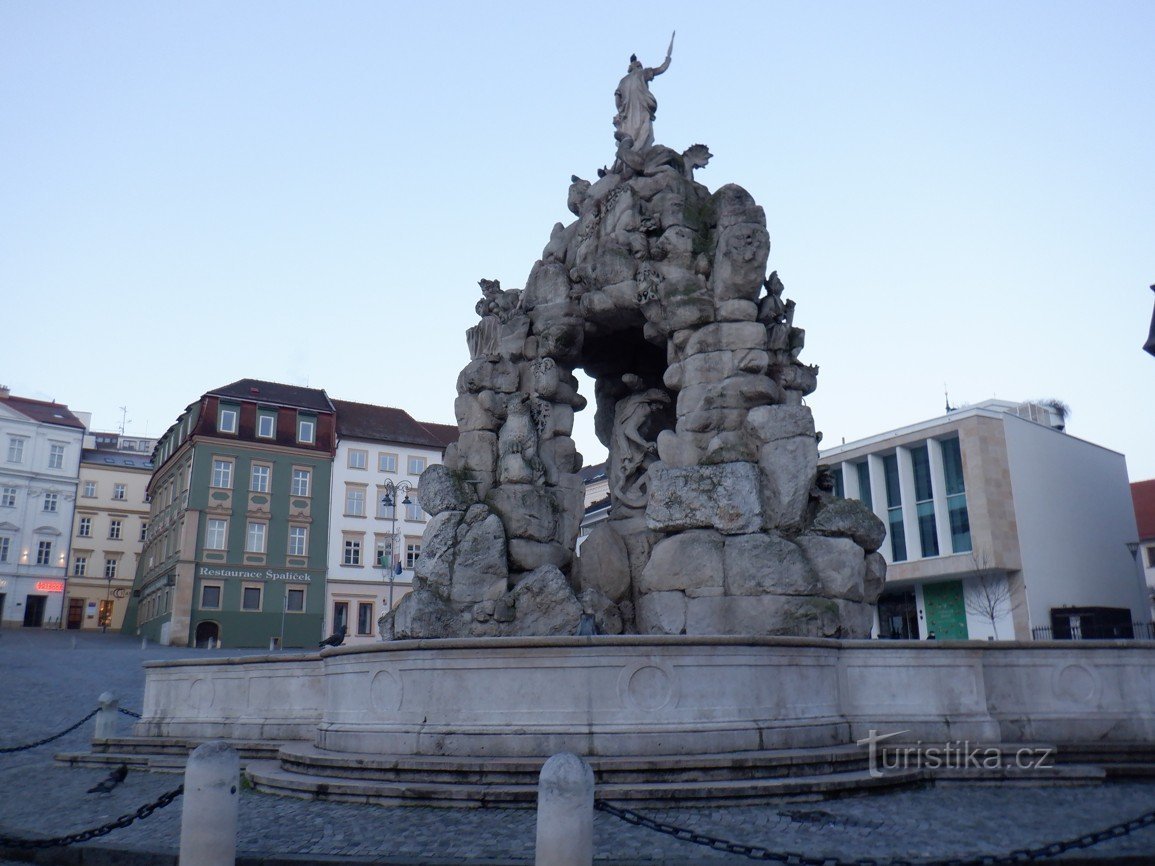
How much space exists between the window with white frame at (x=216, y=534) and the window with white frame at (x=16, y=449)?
20.0 m

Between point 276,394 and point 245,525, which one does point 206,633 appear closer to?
point 245,525

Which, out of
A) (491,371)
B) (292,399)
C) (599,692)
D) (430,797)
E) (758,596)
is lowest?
(430,797)

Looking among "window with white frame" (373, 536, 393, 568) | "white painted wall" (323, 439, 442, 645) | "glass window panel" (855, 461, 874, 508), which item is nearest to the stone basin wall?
"glass window panel" (855, 461, 874, 508)

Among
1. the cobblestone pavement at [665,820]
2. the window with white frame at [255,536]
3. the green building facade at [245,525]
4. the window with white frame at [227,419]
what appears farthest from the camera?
the window with white frame at [227,419]

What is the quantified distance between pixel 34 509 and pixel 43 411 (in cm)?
647

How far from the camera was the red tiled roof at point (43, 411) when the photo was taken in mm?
62844

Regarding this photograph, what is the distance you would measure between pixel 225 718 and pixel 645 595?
14.8 feet

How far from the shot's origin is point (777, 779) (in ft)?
23.1

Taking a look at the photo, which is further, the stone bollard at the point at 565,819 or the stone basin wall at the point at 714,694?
the stone basin wall at the point at 714,694

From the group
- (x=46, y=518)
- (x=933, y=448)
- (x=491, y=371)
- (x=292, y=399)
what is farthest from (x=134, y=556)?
(x=491, y=371)

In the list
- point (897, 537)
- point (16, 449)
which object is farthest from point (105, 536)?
point (897, 537)

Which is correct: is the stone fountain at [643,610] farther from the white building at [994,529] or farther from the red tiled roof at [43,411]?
the red tiled roof at [43,411]

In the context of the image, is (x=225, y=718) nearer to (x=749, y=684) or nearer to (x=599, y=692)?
(x=599, y=692)

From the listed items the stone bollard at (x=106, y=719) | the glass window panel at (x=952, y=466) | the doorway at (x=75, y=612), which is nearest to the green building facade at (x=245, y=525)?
the doorway at (x=75, y=612)
